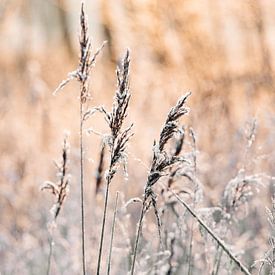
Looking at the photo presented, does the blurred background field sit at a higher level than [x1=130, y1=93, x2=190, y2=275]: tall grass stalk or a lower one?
higher

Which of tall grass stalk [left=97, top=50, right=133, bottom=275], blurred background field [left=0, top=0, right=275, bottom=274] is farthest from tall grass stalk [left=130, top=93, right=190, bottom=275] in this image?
blurred background field [left=0, top=0, right=275, bottom=274]

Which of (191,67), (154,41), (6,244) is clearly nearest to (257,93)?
(191,67)

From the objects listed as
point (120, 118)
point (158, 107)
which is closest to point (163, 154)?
point (120, 118)

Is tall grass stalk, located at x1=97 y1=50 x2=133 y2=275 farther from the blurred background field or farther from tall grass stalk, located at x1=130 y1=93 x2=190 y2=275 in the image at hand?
the blurred background field

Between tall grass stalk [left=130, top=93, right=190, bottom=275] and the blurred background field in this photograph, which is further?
the blurred background field

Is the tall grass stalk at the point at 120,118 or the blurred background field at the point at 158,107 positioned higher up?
the blurred background field at the point at 158,107

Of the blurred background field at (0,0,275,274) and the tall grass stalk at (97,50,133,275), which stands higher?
the blurred background field at (0,0,275,274)

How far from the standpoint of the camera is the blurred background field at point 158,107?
4.47m

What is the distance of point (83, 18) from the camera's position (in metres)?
1.89

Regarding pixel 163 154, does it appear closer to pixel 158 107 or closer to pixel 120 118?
pixel 120 118

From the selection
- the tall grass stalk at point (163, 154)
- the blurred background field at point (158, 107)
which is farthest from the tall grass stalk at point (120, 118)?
the blurred background field at point (158, 107)

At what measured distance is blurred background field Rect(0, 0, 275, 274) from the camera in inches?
176

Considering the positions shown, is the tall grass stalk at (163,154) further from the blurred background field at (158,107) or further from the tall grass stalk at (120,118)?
the blurred background field at (158,107)

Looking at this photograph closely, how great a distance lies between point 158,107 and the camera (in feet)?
19.7
